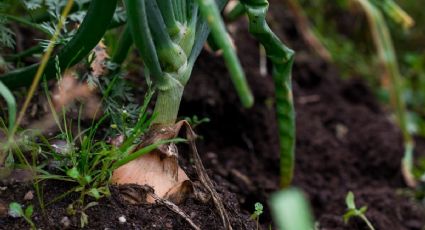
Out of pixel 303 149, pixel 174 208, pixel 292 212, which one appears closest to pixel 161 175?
pixel 174 208

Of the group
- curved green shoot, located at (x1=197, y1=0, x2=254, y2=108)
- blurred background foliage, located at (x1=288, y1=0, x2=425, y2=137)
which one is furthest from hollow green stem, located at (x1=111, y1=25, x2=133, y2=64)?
blurred background foliage, located at (x1=288, y1=0, x2=425, y2=137)

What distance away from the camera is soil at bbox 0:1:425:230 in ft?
4.91

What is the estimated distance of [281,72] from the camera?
58.0 inches

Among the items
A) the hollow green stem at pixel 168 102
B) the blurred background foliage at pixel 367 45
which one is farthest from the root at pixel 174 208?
the blurred background foliage at pixel 367 45

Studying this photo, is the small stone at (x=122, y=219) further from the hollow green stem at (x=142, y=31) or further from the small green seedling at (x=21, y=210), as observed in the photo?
the hollow green stem at (x=142, y=31)

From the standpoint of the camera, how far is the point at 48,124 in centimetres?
138

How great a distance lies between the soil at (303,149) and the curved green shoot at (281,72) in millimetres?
136

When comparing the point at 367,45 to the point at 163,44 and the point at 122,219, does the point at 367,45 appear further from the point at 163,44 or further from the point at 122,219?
the point at 122,219

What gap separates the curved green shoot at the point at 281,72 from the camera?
1264 millimetres

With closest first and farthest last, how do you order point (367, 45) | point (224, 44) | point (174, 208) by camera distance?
point (224, 44), point (174, 208), point (367, 45)

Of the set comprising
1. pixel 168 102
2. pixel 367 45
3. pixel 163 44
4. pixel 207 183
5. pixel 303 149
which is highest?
pixel 163 44

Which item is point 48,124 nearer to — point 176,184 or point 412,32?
point 176,184

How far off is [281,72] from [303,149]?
0.69 m

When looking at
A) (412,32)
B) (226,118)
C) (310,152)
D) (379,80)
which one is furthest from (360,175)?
(412,32)
